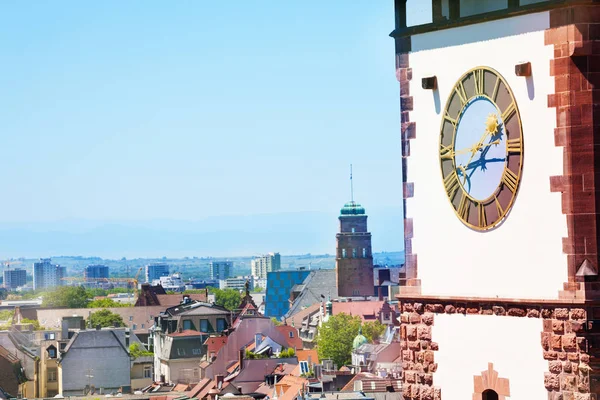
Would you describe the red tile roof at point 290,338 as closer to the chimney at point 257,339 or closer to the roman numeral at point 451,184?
the chimney at point 257,339

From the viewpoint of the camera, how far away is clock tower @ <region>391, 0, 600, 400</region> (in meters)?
11.3

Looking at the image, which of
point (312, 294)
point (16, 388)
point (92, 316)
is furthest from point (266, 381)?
point (312, 294)

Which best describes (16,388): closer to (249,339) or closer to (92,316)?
(249,339)

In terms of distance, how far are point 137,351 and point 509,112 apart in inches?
4410

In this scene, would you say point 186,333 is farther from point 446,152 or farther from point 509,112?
point 509,112

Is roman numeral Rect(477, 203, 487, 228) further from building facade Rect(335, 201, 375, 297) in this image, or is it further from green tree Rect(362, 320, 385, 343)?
building facade Rect(335, 201, 375, 297)

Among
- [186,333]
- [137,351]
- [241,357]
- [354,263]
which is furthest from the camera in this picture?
[354,263]

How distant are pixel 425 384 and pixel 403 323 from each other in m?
0.61

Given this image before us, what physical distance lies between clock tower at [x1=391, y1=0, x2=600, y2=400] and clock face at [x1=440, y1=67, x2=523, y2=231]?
0.5 inches

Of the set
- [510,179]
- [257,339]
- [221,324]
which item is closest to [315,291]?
[221,324]

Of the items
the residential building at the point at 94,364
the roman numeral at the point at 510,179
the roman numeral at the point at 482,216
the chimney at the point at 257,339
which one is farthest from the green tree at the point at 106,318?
the roman numeral at the point at 510,179

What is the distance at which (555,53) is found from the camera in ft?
37.9

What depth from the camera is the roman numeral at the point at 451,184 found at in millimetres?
12637

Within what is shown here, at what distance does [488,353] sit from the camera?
1240 cm
